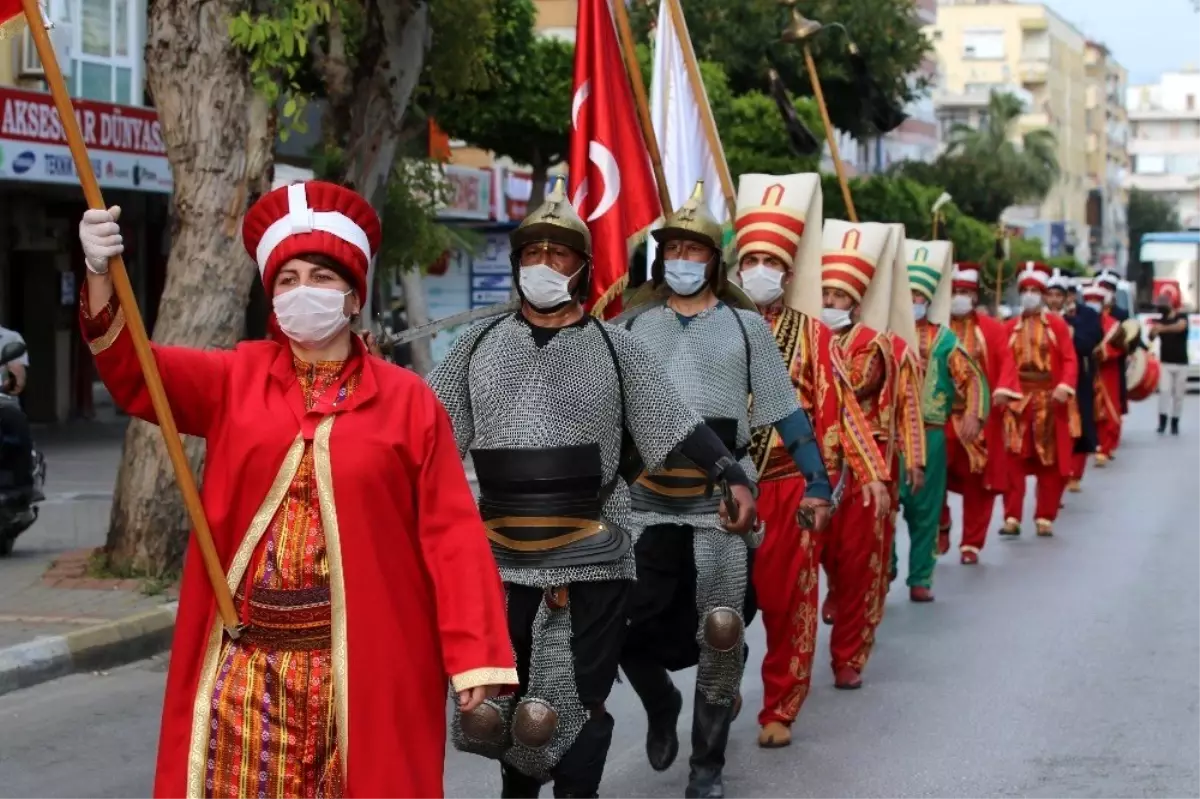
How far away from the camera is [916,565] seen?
12.4 metres

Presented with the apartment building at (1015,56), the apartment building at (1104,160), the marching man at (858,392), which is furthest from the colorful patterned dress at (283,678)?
the apartment building at (1104,160)

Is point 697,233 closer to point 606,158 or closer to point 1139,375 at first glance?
point 606,158

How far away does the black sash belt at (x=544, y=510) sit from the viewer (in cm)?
605

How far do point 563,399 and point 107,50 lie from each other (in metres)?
21.0

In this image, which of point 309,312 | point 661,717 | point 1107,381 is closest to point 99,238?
point 309,312

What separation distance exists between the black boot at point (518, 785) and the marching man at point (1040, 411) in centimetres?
1055

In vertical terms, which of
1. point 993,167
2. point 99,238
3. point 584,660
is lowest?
point 584,660

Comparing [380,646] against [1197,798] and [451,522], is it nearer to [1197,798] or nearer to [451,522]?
[451,522]

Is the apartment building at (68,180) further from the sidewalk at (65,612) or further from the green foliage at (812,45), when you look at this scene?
the green foliage at (812,45)

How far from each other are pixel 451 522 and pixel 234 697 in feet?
1.85

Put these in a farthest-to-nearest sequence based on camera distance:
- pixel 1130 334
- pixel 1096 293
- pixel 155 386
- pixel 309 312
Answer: pixel 1130 334 → pixel 1096 293 → pixel 309 312 → pixel 155 386

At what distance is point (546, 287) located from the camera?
6.17 m

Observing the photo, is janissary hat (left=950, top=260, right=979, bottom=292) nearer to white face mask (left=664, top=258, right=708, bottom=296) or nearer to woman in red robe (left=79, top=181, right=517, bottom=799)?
white face mask (left=664, top=258, right=708, bottom=296)

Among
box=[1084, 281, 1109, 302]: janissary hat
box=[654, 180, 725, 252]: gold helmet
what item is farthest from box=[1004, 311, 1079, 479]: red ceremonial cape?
box=[654, 180, 725, 252]: gold helmet
